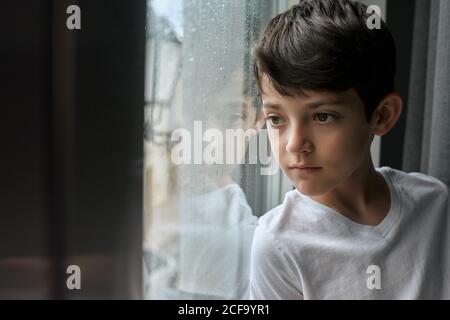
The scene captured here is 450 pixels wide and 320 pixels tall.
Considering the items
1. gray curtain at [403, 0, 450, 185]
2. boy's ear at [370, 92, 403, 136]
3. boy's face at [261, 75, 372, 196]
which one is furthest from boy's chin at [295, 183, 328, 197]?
gray curtain at [403, 0, 450, 185]

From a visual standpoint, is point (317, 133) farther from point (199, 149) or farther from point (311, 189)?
point (199, 149)

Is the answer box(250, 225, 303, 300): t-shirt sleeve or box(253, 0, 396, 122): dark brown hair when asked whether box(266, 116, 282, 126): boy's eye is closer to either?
box(253, 0, 396, 122): dark brown hair

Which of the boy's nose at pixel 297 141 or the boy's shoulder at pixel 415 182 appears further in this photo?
the boy's shoulder at pixel 415 182

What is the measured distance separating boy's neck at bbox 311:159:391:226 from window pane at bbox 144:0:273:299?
0.13m

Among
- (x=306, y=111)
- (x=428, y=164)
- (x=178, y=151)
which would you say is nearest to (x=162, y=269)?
(x=178, y=151)

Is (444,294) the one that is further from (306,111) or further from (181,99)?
(181,99)

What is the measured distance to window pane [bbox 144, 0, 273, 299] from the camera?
74cm

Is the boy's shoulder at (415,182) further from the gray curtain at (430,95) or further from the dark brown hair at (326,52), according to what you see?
the dark brown hair at (326,52)

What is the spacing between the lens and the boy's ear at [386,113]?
0.70m

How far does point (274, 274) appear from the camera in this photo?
2.36 ft

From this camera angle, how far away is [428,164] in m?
0.83

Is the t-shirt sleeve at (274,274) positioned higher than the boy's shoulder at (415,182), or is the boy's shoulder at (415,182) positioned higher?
the boy's shoulder at (415,182)

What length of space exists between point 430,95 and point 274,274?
16.5 inches

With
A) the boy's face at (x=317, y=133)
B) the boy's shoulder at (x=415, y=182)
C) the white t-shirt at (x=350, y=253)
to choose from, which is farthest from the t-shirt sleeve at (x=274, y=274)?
the boy's shoulder at (x=415, y=182)
